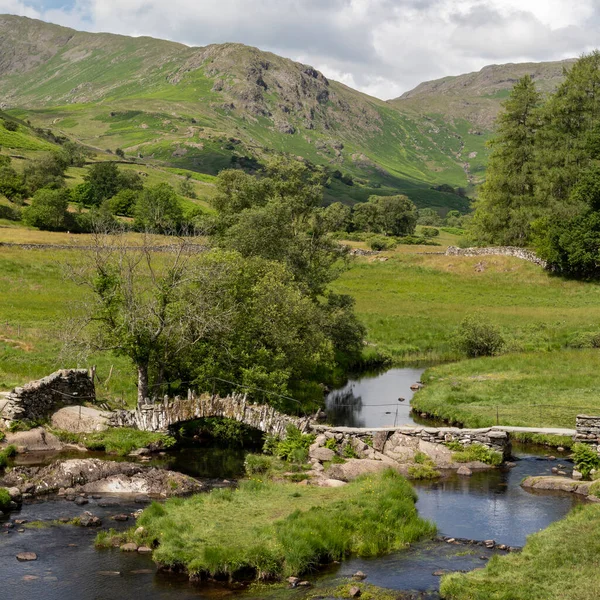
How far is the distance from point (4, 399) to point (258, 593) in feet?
81.8

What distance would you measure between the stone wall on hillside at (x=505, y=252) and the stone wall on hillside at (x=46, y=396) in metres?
78.4

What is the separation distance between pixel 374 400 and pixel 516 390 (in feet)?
34.9

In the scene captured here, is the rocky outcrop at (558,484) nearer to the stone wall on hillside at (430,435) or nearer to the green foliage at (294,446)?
the stone wall on hillside at (430,435)

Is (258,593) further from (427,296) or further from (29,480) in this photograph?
(427,296)

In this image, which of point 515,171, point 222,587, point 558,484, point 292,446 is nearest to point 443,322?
point 515,171

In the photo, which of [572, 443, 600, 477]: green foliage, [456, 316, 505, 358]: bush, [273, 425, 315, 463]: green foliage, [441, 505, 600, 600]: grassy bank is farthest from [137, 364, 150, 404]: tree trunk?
[456, 316, 505, 358]: bush

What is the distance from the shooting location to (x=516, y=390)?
179 feet

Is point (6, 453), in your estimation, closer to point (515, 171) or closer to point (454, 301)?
point (454, 301)

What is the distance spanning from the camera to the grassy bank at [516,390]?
47312 millimetres

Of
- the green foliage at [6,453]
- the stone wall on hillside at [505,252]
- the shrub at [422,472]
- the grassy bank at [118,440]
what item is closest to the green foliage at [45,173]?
the stone wall on hillside at [505,252]

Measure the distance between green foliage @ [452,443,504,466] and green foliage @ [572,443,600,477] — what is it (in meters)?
3.80

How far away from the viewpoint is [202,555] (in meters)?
26.0

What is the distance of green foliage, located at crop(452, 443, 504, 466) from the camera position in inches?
1522

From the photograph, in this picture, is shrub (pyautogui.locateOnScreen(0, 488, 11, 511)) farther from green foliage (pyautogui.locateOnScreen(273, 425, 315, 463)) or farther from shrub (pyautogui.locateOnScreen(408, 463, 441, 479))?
shrub (pyautogui.locateOnScreen(408, 463, 441, 479))
